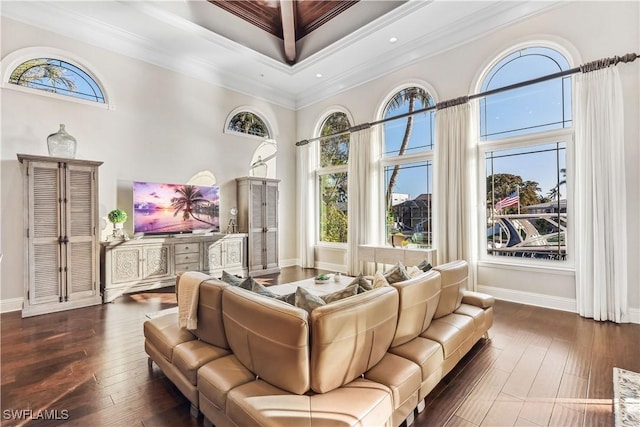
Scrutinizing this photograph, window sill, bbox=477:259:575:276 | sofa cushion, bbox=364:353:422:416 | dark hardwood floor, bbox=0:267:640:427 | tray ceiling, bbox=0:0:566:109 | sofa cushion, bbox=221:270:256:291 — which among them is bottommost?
dark hardwood floor, bbox=0:267:640:427

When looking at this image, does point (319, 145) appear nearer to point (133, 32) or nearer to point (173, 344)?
point (133, 32)

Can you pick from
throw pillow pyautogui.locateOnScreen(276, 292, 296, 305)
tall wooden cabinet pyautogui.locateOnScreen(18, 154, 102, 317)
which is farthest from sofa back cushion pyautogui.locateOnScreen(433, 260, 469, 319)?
tall wooden cabinet pyautogui.locateOnScreen(18, 154, 102, 317)

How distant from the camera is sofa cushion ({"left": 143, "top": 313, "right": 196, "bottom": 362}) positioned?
223 cm

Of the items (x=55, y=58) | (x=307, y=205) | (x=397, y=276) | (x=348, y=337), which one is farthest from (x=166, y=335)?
(x=307, y=205)

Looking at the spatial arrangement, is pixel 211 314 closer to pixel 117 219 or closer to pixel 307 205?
pixel 117 219

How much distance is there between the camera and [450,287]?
2.72 meters

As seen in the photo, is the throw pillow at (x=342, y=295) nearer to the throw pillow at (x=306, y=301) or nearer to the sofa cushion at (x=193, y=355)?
the throw pillow at (x=306, y=301)

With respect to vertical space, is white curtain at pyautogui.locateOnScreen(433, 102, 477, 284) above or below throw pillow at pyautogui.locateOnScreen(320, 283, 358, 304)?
above

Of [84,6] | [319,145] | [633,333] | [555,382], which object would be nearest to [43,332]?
[84,6]

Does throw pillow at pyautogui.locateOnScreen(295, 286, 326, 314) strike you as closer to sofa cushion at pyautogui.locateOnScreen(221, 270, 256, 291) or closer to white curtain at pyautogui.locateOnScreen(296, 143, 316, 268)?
sofa cushion at pyautogui.locateOnScreen(221, 270, 256, 291)

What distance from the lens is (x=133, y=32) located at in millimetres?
5066

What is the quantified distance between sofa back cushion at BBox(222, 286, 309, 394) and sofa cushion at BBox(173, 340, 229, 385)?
0.76 feet

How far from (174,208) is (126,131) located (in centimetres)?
155

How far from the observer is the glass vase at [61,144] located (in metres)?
4.23
